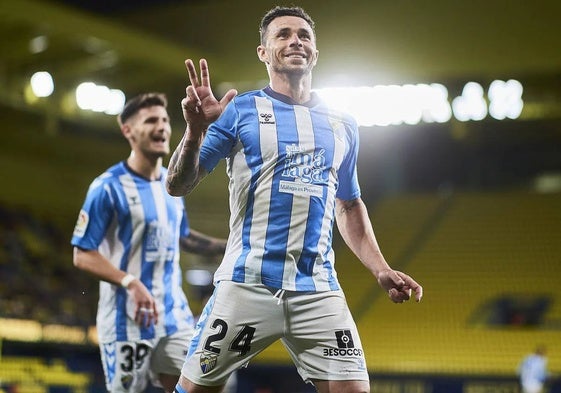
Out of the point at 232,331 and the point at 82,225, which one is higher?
the point at 82,225

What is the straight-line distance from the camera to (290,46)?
4.45m

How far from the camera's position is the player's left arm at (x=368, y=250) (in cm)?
431

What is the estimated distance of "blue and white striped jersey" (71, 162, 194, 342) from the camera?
607 cm

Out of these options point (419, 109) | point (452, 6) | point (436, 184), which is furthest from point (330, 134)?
point (436, 184)

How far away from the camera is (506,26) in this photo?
20391 millimetres

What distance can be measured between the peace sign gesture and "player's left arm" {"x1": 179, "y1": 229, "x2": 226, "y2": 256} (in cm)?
211

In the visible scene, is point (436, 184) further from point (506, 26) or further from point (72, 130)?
point (72, 130)

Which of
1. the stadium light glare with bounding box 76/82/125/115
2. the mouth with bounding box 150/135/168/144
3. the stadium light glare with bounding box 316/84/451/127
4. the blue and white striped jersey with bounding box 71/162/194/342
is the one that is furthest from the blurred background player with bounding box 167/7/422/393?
the stadium light glare with bounding box 316/84/451/127

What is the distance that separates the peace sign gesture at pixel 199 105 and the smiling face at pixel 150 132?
2302mm

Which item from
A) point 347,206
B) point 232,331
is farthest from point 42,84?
point 232,331

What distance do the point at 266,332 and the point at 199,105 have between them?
1034 mm

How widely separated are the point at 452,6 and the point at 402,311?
7038mm

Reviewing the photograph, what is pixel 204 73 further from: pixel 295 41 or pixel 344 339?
pixel 344 339

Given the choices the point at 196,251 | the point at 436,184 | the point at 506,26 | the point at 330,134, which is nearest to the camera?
the point at 330,134
